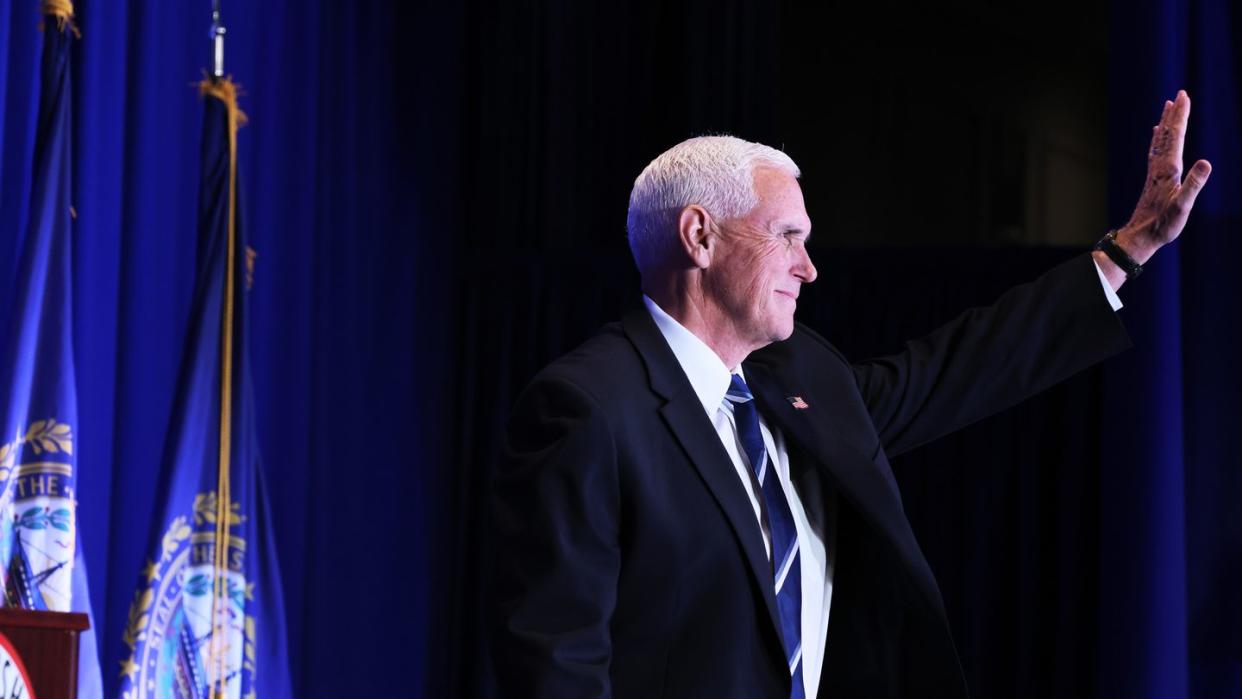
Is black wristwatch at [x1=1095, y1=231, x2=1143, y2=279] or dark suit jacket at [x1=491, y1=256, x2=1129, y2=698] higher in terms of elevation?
black wristwatch at [x1=1095, y1=231, x2=1143, y2=279]

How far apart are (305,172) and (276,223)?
0.74ft

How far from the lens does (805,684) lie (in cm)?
209

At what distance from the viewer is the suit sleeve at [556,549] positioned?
1.84 meters

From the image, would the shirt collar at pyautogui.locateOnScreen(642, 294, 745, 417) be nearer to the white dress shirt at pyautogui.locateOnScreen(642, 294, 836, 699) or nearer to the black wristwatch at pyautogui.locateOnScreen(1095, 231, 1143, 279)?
the white dress shirt at pyautogui.locateOnScreen(642, 294, 836, 699)

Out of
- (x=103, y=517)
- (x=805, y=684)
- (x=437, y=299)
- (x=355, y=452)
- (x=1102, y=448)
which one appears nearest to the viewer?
(x=805, y=684)

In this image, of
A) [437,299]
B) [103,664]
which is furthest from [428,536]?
[103,664]

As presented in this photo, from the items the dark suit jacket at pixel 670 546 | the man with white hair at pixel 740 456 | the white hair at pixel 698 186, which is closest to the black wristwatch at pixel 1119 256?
the man with white hair at pixel 740 456

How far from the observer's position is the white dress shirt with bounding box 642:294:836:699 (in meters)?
2.12

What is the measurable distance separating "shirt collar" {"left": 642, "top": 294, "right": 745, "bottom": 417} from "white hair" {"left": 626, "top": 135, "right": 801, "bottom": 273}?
0.10m

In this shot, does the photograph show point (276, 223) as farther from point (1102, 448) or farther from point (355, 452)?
point (1102, 448)

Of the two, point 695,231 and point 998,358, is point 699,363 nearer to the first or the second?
point 695,231

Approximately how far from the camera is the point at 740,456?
2143 millimetres

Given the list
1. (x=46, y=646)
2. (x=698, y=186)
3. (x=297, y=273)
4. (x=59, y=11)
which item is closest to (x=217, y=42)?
(x=59, y=11)

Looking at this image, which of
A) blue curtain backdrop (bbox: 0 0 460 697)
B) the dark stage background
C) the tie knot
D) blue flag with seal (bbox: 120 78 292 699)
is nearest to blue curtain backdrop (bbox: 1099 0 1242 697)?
the dark stage background
